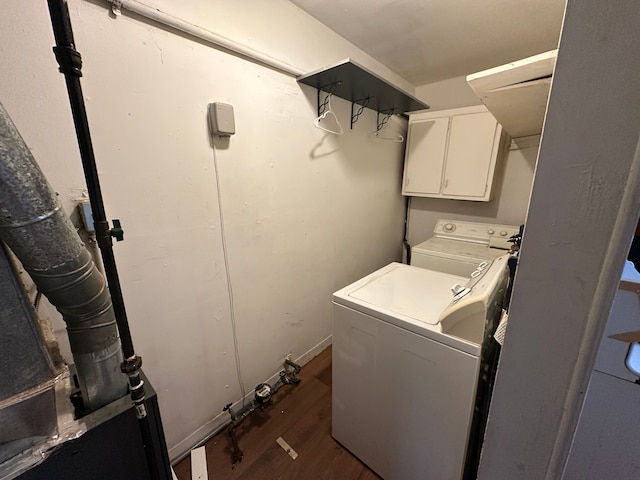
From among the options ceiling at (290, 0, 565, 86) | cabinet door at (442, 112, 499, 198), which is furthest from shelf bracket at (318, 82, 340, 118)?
cabinet door at (442, 112, 499, 198)

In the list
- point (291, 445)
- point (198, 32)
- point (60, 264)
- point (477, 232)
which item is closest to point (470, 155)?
point (477, 232)

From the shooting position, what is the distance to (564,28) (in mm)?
389

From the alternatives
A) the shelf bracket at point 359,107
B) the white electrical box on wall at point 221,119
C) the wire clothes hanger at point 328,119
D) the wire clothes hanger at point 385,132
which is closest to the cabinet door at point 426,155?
the wire clothes hanger at point 385,132

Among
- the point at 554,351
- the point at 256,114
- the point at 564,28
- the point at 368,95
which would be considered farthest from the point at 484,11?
the point at 554,351

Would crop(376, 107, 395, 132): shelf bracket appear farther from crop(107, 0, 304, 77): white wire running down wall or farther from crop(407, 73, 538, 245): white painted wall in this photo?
crop(107, 0, 304, 77): white wire running down wall

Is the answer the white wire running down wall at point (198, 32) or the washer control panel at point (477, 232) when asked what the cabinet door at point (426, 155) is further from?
the white wire running down wall at point (198, 32)

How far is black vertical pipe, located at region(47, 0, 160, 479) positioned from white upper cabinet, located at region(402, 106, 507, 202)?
8.77ft

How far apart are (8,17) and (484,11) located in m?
2.24

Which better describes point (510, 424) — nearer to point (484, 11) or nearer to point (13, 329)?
point (13, 329)

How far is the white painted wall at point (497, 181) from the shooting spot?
2.52 meters

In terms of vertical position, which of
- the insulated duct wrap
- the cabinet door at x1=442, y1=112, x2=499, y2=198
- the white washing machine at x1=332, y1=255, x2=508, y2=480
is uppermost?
the cabinet door at x1=442, y1=112, x2=499, y2=198

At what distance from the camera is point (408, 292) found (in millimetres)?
1495

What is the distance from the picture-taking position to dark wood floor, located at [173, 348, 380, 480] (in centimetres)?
137

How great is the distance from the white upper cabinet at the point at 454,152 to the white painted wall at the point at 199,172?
86cm
